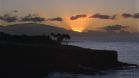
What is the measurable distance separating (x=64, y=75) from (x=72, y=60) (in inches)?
473

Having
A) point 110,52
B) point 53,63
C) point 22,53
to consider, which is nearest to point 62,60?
point 53,63

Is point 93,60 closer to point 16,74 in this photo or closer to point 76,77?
point 76,77

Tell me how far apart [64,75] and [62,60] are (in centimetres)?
916

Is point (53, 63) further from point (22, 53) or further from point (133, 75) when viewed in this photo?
point (133, 75)

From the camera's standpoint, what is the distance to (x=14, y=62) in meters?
73.6

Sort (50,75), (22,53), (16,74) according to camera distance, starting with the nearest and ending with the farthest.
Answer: (16,74) → (50,75) → (22,53)

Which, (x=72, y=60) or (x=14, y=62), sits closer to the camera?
(x=14, y=62)

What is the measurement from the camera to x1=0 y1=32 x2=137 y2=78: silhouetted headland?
69.8 meters

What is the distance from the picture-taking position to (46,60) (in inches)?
3164

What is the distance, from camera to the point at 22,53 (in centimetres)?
7788

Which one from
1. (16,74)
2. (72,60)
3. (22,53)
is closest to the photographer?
(16,74)

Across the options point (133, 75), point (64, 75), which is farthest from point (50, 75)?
point (133, 75)

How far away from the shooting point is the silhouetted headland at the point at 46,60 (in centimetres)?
6981

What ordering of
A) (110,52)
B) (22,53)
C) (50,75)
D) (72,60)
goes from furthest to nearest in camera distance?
(110,52)
(72,60)
(22,53)
(50,75)
